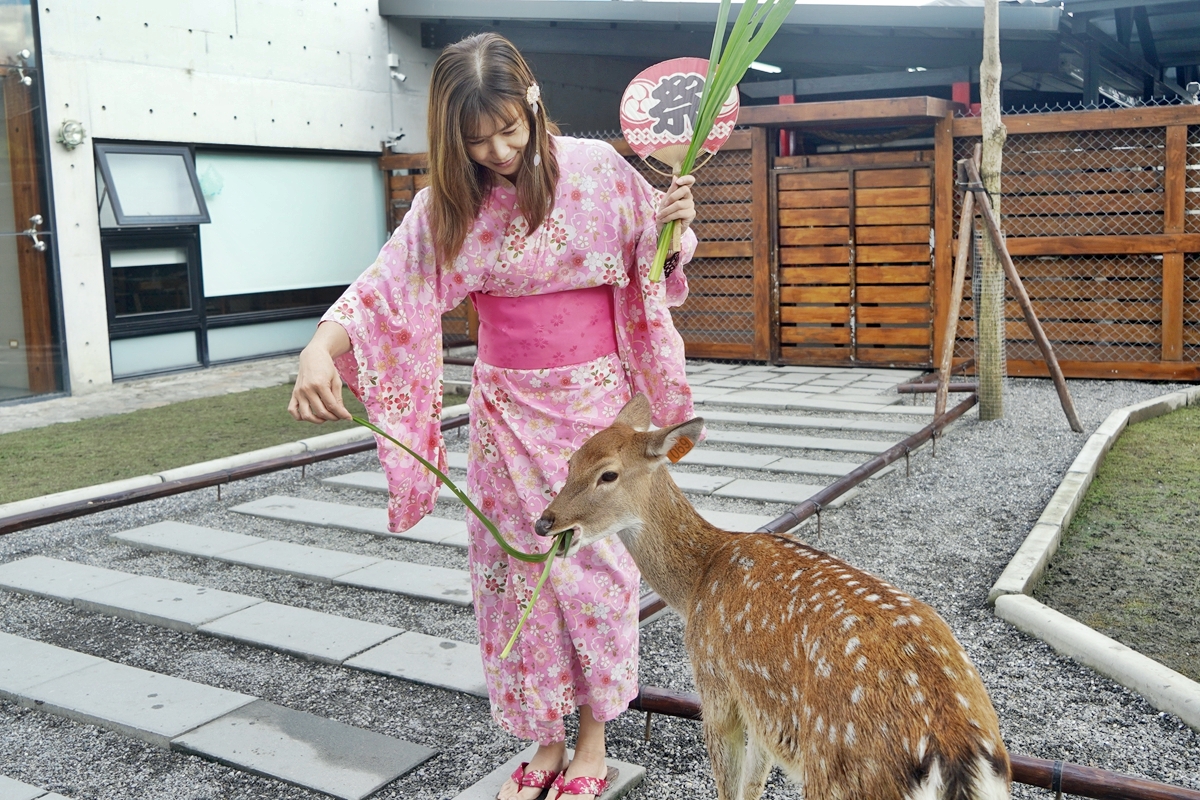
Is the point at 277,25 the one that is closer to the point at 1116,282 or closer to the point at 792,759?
the point at 1116,282

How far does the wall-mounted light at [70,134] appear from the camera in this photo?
9.61 meters

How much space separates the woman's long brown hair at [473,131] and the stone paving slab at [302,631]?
1.79 meters

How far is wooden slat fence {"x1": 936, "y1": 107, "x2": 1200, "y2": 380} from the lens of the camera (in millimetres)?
8617

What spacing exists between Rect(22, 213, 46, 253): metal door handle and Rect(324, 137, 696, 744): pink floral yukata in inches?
321

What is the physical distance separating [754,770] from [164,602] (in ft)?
9.80

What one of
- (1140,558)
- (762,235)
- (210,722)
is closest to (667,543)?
(210,722)

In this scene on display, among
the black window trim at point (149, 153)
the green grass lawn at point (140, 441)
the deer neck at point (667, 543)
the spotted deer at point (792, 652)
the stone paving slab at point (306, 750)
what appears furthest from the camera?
the black window trim at point (149, 153)

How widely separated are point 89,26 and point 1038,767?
33.8 feet

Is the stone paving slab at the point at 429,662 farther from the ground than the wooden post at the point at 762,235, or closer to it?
closer to it

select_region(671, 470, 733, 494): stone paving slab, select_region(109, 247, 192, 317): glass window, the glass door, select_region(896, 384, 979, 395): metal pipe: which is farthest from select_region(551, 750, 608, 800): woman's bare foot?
select_region(109, 247, 192, 317): glass window

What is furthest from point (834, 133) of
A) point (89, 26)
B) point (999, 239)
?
point (89, 26)

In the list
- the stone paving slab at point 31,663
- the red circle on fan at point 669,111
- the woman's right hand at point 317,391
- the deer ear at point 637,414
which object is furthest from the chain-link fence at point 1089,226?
the woman's right hand at point 317,391

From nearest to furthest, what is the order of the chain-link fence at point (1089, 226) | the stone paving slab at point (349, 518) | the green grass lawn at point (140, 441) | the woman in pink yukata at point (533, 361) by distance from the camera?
the woman in pink yukata at point (533, 361) < the stone paving slab at point (349, 518) < the green grass lawn at point (140, 441) < the chain-link fence at point (1089, 226)

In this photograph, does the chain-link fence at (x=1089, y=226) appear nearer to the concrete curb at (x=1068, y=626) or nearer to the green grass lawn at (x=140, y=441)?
the concrete curb at (x=1068, y=626)
